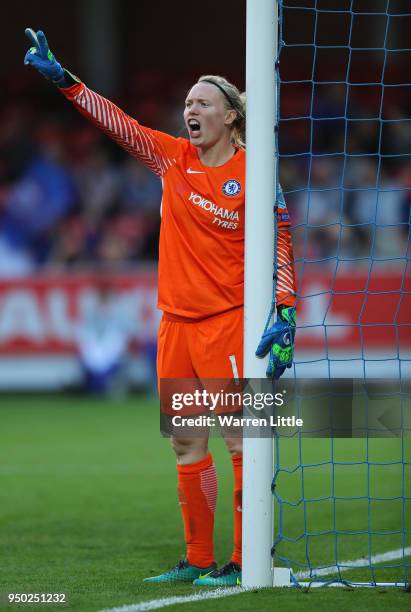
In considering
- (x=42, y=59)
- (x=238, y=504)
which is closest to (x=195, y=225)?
(x=42, y=59)

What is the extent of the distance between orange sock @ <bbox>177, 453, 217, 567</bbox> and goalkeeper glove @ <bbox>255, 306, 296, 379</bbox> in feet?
2.07

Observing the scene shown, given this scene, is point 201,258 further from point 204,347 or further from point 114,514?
point 114,514

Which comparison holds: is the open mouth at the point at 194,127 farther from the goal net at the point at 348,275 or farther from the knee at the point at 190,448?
the knee at the point at 190,448

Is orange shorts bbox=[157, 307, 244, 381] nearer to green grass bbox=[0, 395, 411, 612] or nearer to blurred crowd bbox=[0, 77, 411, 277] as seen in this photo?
green grass bbox=[0, 395, 411, 612]

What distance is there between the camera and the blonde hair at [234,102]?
474cm

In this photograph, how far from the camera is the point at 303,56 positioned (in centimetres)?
1752

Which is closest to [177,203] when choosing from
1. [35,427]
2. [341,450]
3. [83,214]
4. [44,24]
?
[341,450]

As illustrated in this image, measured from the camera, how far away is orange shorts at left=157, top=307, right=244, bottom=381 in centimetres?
471

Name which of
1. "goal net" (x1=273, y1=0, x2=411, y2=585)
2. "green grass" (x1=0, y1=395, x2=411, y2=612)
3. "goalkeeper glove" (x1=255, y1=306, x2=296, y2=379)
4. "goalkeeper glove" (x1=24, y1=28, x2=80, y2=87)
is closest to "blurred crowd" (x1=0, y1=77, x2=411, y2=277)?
"goal net" (x1=273, y1=0, x2=411, y2=585)

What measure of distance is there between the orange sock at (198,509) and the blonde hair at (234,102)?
1.44m

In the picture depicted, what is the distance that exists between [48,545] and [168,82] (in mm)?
12356

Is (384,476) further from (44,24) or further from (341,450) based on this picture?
(44,24)

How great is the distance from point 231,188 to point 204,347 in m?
0.69

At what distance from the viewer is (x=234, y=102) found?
4750 mm
